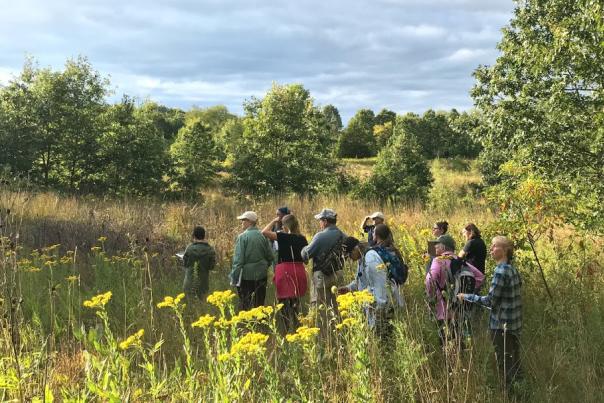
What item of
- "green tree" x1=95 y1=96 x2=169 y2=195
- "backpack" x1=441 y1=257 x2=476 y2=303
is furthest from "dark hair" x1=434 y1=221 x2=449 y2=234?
"green tree" x1=95 y1=96 x2=169 y2=195

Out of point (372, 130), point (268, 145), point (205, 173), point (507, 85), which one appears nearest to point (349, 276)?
point (507, 85)

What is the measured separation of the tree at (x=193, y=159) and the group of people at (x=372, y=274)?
12708mm

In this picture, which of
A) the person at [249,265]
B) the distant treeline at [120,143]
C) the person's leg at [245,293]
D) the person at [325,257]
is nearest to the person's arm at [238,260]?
the person at [249,265]

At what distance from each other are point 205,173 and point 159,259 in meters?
12.4

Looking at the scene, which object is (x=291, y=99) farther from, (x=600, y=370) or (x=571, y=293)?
(x=600, y=370)

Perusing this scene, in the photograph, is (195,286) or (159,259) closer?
(195,286)

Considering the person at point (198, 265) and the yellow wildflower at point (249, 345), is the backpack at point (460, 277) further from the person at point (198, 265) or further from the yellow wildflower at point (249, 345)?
the person at point (198, 265)

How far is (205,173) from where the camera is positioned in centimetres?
1919

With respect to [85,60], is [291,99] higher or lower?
lower

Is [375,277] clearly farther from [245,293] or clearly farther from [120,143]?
[120,143]

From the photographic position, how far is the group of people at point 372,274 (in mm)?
3732

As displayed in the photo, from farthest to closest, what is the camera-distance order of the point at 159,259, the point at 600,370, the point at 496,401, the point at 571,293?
1. the point at 159,259
2. the point at 571,293
3. the point at 600,370
4. the point at 496,401

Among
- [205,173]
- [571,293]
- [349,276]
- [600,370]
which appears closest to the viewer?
[600,370]

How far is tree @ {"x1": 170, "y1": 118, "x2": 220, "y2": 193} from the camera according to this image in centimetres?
1823
